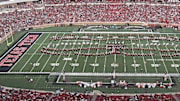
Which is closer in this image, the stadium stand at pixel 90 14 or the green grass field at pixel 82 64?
the green grass field at pixel 82 64

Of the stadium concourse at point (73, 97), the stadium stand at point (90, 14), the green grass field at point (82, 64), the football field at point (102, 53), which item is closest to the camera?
the stadium concourse at point (73, 97)

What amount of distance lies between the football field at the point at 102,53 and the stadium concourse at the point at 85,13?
27.3 ft

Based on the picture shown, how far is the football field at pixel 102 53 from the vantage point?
40.2 m

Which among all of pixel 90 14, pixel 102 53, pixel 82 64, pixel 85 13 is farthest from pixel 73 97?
pixel 85 13

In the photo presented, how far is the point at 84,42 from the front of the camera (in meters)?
50.4

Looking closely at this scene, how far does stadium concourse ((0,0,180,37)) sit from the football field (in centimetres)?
833

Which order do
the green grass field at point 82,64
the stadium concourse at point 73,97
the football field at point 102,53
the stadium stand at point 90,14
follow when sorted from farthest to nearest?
1. the stadium stand at point 90,14
2. the football field at point 102,53
3. the green grass field at point 82,64
4. the stadium concourse at point 73,97

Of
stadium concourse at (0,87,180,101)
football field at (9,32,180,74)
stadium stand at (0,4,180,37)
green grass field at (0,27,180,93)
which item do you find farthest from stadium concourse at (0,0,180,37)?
stadium concourse at (0,87,180,101)

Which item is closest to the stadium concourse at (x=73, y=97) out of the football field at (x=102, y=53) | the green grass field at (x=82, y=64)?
the green grass field at (x=82, y=64)

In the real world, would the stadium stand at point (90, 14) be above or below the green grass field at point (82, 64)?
above

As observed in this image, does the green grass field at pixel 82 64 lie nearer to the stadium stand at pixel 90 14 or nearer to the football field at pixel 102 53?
the football field at pixel 102 53

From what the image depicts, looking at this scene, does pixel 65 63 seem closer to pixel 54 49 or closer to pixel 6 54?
pixel 54 49

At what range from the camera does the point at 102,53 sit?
45.1 meters

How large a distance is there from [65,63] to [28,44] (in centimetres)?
1177
